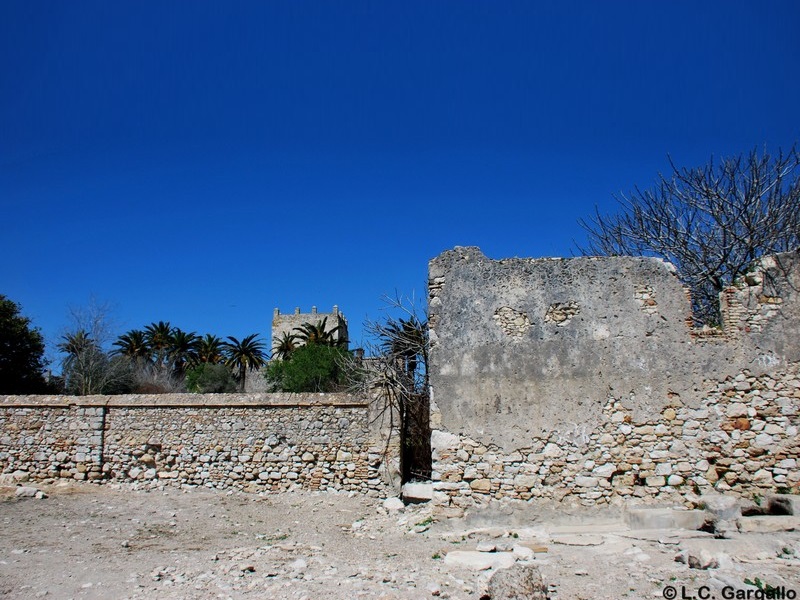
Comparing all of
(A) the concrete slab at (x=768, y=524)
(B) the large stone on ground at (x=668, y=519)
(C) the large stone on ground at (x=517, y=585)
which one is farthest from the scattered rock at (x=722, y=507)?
(C) the large stone on ground at (x=517, y=585)

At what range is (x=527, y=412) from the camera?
8.29m

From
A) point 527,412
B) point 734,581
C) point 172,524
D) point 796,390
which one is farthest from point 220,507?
point 796,390

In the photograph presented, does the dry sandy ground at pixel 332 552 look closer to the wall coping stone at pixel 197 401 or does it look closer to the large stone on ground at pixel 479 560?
the large stone on ground at pixel 479 560

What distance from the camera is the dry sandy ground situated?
5.53 metres

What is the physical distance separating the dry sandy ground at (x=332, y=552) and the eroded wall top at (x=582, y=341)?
4.83ft

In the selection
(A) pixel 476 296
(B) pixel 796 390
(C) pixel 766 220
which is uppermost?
(C) pixel 766 220

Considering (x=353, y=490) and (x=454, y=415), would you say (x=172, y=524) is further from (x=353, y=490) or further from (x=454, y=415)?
(x=454, y=415)

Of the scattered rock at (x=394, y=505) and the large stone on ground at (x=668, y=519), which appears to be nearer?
the large stone on ground at (x=668, y=519)

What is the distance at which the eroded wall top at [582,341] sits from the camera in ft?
26.4

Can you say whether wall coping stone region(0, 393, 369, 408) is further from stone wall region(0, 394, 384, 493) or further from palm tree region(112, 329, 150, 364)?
palm tree region(112, 329, 150, 364)

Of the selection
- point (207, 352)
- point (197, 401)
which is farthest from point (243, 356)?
point (197, 401)

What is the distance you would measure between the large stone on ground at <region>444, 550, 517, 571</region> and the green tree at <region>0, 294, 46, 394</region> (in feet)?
78.6

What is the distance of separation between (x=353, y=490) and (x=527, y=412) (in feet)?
16.0

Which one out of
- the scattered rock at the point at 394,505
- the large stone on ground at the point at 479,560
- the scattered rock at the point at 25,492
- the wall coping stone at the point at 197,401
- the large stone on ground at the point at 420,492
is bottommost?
the scattered rock at the point at 25,492
